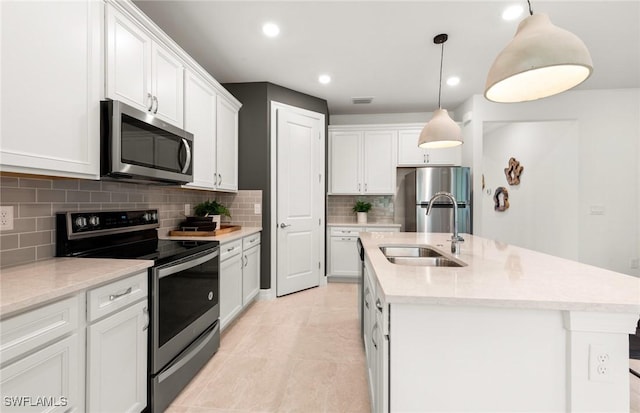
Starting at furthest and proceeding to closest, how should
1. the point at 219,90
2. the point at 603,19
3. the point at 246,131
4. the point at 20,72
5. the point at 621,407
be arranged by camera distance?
the point at 246,131 → the point at 219,90 → the point at 603,19 → the point at 20,72 → the point at 621,407

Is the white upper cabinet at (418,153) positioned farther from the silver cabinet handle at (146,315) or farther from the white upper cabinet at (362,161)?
the silver cabinet handle at (146,315)

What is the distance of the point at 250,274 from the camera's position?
3123mm

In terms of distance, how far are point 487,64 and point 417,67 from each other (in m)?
0.73

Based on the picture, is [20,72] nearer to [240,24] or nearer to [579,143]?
[240,24]

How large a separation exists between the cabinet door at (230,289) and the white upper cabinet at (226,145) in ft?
2.70

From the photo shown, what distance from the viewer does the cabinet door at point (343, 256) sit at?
422cm

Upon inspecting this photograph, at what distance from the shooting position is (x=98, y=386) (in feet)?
Answer: 4.01

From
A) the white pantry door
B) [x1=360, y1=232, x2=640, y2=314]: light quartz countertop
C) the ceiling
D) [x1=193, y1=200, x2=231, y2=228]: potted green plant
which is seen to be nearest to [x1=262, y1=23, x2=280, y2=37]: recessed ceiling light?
the ceiling

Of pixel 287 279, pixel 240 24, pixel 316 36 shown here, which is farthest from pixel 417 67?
pixel 287 279

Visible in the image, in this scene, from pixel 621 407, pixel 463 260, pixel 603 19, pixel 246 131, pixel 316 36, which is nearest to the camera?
pixel 621 407

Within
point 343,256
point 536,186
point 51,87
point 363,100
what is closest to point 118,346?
point 51,87

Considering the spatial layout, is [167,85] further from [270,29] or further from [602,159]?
[602,159]

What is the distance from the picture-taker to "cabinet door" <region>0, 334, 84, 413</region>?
0.91 meters

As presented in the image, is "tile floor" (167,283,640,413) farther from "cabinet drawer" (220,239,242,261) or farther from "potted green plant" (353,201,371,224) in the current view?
"potted green plant" (353,201,371,224)
